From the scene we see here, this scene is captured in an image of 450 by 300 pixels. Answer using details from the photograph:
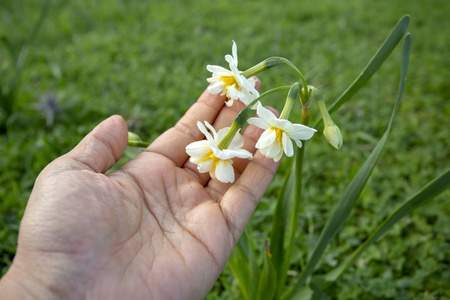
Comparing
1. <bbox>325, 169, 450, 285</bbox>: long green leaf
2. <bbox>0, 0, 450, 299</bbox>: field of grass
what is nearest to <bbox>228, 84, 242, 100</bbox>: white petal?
<bbox>0, 0, 450, 299</bbox>: field of grass

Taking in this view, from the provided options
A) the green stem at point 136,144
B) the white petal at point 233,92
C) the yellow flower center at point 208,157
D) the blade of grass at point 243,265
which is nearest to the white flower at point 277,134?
the white petal at point 233,92

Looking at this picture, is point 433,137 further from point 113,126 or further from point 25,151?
point 25,151

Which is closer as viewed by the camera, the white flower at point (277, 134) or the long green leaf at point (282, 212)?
the white flower at point (277, 134)

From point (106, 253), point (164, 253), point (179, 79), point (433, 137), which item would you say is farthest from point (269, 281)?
point (179, 79)

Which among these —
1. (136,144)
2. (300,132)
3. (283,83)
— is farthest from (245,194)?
(283,83)

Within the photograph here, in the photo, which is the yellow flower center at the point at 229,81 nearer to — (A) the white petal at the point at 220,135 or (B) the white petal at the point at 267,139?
(A) the white petal at the point at 220,135

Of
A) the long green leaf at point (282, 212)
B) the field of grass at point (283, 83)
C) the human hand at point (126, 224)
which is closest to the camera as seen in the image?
the human hand at point (126, 224)

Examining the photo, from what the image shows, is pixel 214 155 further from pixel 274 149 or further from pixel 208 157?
pixel 274 149
